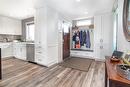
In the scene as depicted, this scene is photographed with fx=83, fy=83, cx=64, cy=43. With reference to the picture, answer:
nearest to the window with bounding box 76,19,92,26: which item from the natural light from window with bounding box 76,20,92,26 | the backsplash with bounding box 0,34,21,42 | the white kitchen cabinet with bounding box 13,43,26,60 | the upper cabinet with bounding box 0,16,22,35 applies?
the natural light from window with bounding box 76,20,92,26

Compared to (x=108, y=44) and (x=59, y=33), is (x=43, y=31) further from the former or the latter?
(x=108, y=44)

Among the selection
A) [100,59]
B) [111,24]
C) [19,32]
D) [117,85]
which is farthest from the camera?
[19,32]

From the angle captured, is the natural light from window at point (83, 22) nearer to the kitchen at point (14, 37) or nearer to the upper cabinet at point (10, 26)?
the kitchen at point (14, 37)

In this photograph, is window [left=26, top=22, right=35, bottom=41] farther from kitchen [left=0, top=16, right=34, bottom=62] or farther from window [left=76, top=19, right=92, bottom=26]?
window [left=76, top=19, right=92, bottom=26]

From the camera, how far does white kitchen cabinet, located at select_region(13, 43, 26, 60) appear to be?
420 centimetres

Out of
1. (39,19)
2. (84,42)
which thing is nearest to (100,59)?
(84,42)

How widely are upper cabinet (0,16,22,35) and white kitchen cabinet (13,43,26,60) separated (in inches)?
34.1

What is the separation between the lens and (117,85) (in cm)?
67

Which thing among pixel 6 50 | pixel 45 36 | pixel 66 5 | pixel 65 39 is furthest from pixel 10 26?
pixel 66 5

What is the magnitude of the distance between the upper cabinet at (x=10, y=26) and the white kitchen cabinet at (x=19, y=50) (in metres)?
0.87

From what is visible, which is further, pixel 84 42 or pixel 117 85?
pixel 84 42

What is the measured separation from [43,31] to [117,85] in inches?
119

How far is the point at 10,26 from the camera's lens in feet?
15.5

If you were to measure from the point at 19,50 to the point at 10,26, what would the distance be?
154 cm
